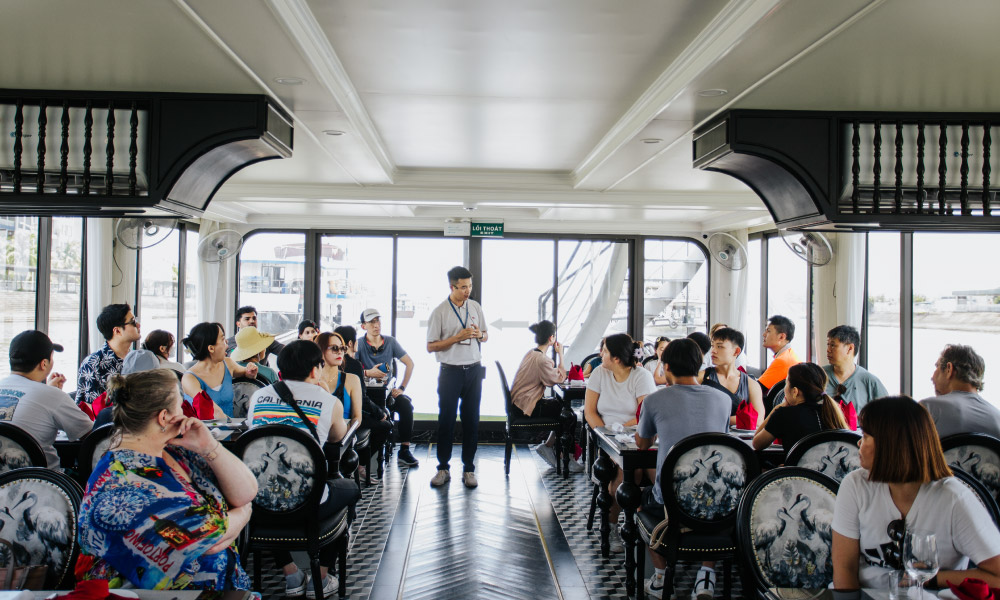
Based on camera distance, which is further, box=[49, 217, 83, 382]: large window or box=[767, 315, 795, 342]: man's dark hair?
box=[49, 217, 83, 382]: large window

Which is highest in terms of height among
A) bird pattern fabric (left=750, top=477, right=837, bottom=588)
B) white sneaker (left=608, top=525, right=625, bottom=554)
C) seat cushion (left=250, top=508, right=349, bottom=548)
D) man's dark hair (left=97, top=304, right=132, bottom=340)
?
man's dark hair (left=97, top=304, right=132, bottom=340)

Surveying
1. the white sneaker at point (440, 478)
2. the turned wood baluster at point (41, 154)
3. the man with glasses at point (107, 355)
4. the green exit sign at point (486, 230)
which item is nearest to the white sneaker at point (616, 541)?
the white sneaker at point (440, 478)

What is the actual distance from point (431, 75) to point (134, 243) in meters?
3.99

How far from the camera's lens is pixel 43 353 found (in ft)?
11.7

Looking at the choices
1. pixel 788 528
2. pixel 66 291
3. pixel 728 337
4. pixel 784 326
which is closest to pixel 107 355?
pixel 66 291

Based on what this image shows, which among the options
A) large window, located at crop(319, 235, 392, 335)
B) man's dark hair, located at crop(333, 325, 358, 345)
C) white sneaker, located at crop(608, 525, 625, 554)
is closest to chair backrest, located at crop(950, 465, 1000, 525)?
white sneaker, located at crop(608, 525, 625, 554)

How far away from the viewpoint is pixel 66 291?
597 cm

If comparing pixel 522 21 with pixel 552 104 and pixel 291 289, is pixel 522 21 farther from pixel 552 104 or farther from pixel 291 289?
pixel 291 289

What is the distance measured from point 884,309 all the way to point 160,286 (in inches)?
320

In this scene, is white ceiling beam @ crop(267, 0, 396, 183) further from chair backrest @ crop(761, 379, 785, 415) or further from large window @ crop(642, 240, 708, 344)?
large window @ crop(642, 240, 708, 344)

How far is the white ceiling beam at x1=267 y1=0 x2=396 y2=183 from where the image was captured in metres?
2.54

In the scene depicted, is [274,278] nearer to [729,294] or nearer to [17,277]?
[17,277]

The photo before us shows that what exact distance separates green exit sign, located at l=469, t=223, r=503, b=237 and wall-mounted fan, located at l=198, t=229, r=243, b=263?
289cm

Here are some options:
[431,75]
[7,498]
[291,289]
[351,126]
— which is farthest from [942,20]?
[291,289]
